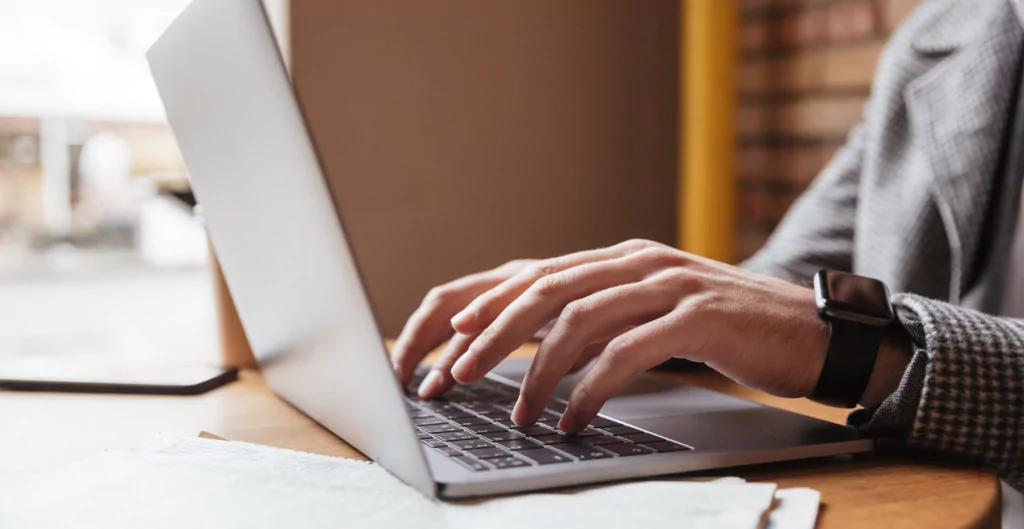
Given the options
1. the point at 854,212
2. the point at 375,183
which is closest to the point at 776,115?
the point at 854,212

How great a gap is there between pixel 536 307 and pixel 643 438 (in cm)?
11

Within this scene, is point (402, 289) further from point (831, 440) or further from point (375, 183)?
point (831, 440)

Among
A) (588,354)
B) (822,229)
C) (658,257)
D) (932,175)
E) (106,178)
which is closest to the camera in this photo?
(658,257)

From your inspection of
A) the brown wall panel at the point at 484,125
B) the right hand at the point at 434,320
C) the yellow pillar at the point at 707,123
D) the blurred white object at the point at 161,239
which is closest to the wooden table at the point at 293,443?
the right hand at the point at 434,320

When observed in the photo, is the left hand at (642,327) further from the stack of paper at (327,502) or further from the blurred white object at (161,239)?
the blurred white object at (161,239)

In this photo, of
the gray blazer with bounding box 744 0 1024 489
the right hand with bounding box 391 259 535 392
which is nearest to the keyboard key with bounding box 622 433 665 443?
the right hand with bounding box 391 259 535 392

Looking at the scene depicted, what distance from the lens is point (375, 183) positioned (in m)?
1.50

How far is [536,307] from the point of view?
600mm

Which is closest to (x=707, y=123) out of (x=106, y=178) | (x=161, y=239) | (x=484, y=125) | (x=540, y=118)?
(x=540, y=118)

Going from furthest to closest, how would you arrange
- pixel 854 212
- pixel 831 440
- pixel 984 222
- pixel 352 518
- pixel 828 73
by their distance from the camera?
1. pixel 828 73
2. pixel 854 212
3. pixel 984 222
4. pixel 831 440
5. pixel 352 518

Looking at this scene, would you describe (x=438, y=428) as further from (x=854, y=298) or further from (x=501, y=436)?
(x=854, y=298)

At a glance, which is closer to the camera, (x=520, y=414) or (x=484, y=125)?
(x=520, y=414)

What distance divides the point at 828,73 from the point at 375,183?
0.84 m

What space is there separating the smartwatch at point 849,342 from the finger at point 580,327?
0.11 metres
